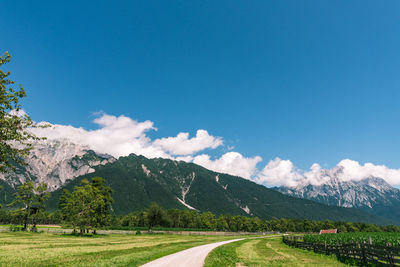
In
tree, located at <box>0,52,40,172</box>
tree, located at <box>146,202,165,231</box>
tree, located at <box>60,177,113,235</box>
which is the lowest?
tree, located at <box>146,202,165,231</box>

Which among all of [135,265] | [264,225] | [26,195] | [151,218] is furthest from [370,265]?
[264,225]

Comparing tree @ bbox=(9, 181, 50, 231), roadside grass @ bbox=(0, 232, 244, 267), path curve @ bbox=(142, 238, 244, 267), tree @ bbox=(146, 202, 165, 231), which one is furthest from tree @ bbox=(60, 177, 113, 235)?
tree @ bbox=(146, 202, 165, 231)

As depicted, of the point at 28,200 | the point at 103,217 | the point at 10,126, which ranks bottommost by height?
the point at 103,217

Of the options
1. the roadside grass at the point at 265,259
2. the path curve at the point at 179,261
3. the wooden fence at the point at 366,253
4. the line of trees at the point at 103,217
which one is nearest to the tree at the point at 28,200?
the line of trees at the point at 103,217

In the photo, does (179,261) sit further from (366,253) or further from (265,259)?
(366,253)

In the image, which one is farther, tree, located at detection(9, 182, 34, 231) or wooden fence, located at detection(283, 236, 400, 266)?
tree, located at detection(9, 182, 34, 231)

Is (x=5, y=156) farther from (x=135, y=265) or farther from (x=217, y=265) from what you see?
(x=217, y=265)

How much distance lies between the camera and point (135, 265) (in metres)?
19.9

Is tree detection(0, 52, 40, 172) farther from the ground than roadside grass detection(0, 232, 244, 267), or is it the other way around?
tree detection(0, 52, 40, 172)

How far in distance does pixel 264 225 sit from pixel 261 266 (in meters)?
187

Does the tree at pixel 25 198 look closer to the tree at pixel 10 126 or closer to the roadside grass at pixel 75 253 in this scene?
the roadside grass at pixel 75 253

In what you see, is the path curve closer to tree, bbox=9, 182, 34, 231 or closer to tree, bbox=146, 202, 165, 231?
tree, bbox=9, 182, 34, 231

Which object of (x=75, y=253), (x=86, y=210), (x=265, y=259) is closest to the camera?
(x=265, y=259)

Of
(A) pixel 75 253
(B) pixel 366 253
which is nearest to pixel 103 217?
(A) pixel 75 253
